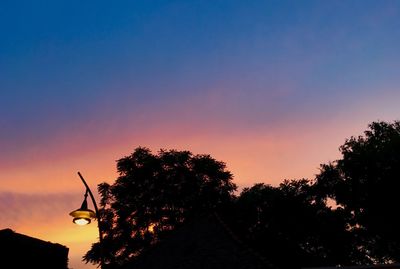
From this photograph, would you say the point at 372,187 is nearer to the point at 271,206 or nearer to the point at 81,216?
the point at 271,206

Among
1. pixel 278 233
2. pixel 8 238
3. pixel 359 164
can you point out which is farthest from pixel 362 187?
pixel 8 238

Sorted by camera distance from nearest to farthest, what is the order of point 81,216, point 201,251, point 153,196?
point 81,216
point 201,251
point 153,196

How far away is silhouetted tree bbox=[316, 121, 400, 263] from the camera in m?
38.6

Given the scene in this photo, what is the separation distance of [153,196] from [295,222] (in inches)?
651

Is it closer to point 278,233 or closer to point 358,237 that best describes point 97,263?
point 278,233

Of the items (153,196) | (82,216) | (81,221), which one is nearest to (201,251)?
(81,221)


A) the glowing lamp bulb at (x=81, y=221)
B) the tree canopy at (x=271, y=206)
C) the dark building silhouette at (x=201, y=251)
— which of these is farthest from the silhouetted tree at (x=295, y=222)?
the glowing lamp bulb at (x=81, y=221)

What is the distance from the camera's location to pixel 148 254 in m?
24.6

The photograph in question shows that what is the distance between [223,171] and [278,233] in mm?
9557

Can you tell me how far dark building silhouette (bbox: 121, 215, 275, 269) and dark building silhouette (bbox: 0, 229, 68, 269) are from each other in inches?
676

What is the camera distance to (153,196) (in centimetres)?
4422

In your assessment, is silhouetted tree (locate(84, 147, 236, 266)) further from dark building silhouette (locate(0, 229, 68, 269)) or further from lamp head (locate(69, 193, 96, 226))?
lamp head (locate(69, 193, 96, 226))

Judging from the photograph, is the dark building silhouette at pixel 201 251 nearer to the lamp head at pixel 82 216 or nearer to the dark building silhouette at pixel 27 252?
the lamp head at pixel 82 216

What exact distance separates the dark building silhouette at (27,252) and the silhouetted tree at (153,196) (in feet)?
12.4
